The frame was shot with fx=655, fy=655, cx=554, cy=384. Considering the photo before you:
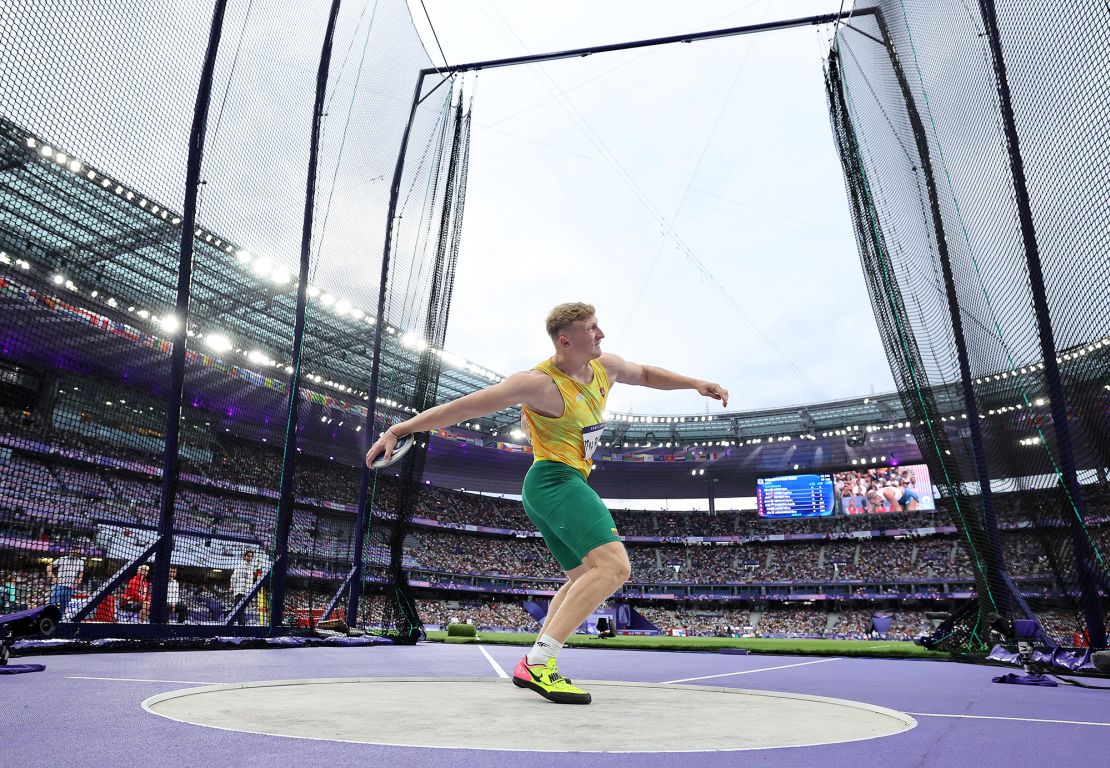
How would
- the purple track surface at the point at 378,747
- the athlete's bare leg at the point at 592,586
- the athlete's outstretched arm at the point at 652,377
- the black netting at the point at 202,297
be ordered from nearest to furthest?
the purple track surface at the point at 378,747 → the athlete's bare leg at the point at 592,586 → the athlete's outstretched arm at the point at 652,377 → the black netting at the point at 202,297

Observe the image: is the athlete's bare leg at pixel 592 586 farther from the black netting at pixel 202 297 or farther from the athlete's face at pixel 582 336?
the black netting at pixel 202 297

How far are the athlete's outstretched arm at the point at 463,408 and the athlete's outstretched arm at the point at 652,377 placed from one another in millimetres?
718

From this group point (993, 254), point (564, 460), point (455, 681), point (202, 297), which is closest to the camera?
point (564, 460)

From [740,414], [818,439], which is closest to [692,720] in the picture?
[740,414]

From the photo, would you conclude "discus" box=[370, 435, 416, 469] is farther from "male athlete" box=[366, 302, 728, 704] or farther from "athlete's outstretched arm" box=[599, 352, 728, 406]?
"athlete's outstretched arm" box=[599, 352, 728, 406]

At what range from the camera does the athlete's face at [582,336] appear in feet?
9.99

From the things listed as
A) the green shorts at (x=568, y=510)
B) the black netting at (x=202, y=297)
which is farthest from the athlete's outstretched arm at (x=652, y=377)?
the black netting at (x=202, y=297)

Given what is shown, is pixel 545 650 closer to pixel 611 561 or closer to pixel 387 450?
pixel 611 561

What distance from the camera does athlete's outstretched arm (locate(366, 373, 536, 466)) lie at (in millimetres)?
2721

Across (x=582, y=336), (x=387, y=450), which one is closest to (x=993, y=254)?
(x=582, y=336)

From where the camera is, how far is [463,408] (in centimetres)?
277

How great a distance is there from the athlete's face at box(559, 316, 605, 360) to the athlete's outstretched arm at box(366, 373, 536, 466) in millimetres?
299

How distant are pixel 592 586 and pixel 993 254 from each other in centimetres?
623

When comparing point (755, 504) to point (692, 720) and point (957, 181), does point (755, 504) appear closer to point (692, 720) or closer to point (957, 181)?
point (957, 181)
